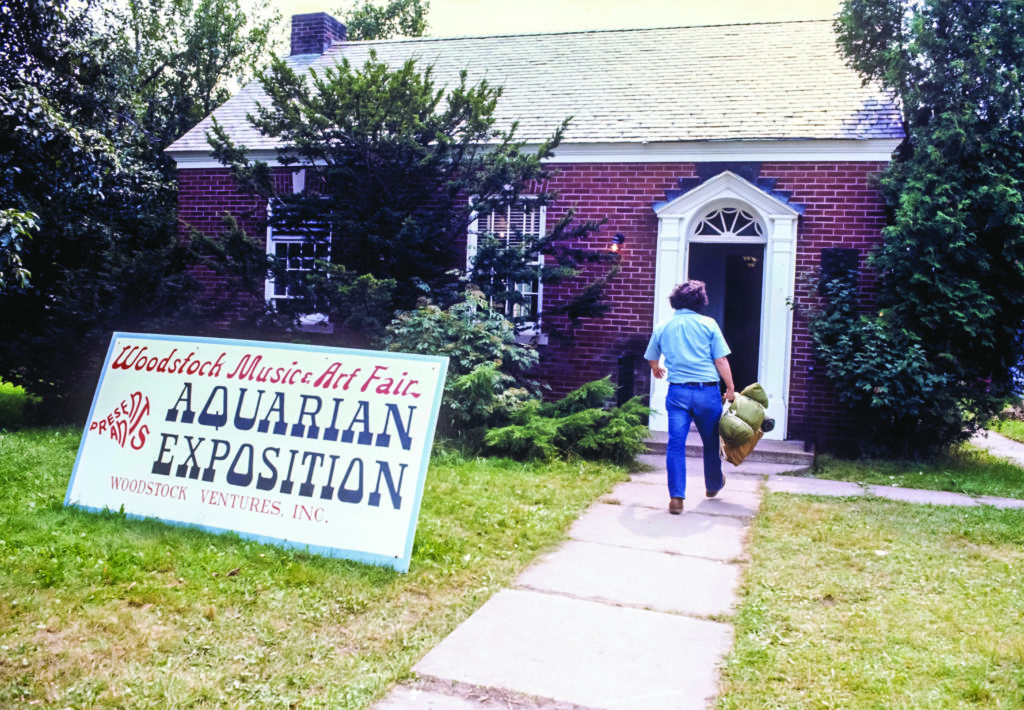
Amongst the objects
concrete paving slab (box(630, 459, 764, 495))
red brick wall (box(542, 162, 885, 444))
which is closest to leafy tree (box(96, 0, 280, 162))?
red brick wall (box(542, 162, 885, 444))

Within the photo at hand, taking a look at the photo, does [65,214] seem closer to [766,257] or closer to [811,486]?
[766,257]

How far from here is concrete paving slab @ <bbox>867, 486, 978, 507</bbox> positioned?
22.4 feet

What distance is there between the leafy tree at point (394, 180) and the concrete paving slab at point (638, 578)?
14.7 ft

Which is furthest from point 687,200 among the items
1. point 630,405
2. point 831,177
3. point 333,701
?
point 333,701

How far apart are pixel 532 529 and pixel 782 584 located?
1581 millimetres

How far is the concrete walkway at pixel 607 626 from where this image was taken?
3.16 meters

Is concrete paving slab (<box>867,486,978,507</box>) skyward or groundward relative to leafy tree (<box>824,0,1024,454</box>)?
groundward

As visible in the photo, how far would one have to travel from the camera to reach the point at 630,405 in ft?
27.2

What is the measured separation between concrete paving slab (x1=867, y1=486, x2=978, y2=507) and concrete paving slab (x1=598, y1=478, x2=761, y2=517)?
1086 millimetres

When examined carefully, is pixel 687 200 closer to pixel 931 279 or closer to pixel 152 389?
pixel 931 279

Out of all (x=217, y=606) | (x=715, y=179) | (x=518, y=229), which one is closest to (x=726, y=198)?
(x=715, y=179)

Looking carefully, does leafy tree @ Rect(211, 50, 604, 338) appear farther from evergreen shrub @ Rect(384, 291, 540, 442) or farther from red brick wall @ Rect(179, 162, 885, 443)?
red brick wall @ Rect(179, 162, 885, 443)

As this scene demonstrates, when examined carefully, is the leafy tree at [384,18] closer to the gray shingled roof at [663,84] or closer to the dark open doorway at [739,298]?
the gray shingled roof at [663,84]

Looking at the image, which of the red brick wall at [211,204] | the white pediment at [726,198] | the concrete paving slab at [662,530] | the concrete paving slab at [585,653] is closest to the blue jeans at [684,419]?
the concrete paving slab at [662,530]
